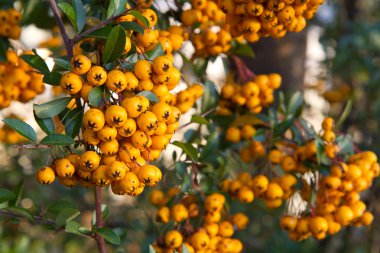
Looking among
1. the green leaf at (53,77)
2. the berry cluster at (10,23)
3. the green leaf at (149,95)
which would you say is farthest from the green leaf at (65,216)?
the berry cluster at (10,23)

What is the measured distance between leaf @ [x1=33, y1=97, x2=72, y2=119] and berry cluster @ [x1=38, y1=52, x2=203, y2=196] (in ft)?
0.21

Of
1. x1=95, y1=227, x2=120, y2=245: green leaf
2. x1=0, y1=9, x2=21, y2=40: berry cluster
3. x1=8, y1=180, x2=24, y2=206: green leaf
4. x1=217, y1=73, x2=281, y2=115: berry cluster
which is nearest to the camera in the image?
x1=95, y1=227, x2=120, y2=245: green leaf

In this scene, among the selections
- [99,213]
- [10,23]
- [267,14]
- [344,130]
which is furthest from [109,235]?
[344,130]

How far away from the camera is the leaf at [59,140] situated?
1.34 m

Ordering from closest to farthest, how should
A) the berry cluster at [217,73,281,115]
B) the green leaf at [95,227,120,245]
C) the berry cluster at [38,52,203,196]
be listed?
the berry cluster at [38,52,203,196]
the green leaf at [95,227,120,245]
the berry cluster at [217,73,281,115]

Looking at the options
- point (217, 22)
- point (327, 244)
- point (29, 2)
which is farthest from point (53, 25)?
point (327, 244)

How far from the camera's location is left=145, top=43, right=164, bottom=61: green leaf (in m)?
1.50

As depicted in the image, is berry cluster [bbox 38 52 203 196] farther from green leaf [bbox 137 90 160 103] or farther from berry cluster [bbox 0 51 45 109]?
berry cluster [bbox 0 51 45 109]

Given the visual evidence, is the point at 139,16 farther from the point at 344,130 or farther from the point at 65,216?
the point at 344,130

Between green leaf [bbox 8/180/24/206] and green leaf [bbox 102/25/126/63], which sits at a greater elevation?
green leaf [bbox 102/25/126/63]

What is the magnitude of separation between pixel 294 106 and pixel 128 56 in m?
0.93

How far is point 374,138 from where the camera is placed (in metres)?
3.78

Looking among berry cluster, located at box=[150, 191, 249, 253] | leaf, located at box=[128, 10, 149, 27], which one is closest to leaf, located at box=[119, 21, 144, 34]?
leaf, located at box=[128, 10, 149, 27]

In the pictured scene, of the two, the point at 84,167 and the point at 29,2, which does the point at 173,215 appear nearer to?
the point at 84,167
